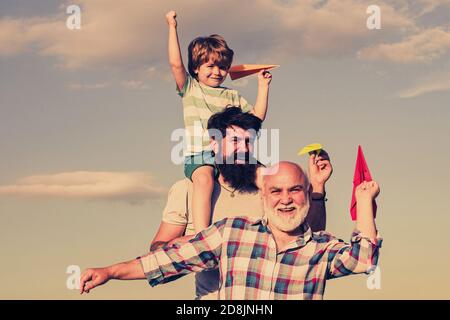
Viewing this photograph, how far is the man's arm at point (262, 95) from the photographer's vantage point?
10.1 metres

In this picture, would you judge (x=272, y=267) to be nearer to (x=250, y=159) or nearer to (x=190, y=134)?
(x=250, y=159)

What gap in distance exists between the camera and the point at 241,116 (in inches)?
372

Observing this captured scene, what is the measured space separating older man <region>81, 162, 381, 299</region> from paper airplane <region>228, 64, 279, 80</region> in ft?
8.00

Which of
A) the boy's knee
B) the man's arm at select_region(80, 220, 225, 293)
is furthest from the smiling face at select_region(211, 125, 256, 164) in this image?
the man's arm at select_region(80, 220, 225, 293)

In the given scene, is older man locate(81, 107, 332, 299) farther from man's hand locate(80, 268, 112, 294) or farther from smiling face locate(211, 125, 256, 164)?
man's hand locate(80, 268, 112, 294)

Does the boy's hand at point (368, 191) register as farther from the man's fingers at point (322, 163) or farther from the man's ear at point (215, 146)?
the man's ear at point (215, 146)

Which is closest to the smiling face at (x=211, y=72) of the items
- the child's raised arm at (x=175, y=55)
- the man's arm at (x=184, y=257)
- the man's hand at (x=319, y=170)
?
the child's raised arm at (x=175, y=55)

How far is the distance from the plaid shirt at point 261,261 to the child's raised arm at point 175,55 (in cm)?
257

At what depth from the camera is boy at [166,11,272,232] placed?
9852 mm

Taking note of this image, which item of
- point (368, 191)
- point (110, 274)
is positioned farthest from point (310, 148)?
point (110, 274)
